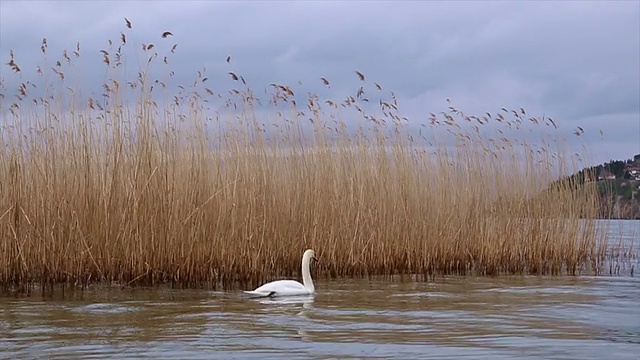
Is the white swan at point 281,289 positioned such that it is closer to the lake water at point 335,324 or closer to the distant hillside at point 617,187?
the lake water at point 335,324

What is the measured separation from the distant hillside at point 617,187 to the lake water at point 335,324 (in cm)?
346

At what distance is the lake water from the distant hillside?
136 inches

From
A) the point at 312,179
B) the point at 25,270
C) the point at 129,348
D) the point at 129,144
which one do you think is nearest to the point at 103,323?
the point at 129,348

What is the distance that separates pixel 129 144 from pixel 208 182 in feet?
3.10

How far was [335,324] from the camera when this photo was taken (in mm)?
7027

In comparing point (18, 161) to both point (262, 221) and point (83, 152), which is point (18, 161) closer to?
point (83, 152)

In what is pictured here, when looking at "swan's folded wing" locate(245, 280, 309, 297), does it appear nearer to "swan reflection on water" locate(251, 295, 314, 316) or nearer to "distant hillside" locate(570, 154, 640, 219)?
"swan reflection on water" locate(251, 295, 314, 316)

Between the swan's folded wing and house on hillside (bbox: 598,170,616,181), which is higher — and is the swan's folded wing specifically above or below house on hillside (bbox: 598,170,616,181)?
below

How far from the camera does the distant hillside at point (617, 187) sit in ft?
43.5

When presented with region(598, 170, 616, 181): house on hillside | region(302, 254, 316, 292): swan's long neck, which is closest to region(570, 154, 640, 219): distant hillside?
region(598, 170, 616, 181): house on hillside

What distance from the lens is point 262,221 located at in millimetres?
9797

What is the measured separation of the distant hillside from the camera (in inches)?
522

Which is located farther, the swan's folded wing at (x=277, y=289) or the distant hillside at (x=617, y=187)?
the distant hillside at (x=617, y=187)

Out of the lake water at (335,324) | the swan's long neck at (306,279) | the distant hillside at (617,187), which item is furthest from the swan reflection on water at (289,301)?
the distant hillside at (617,187)
